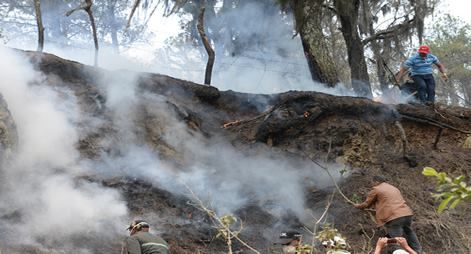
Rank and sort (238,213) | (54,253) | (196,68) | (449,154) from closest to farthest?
(54,253)
(238,213)
(449,154)
(196,68)

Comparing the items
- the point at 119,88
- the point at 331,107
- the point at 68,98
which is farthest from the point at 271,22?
the point at 68,98

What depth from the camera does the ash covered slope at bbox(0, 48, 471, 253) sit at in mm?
8188

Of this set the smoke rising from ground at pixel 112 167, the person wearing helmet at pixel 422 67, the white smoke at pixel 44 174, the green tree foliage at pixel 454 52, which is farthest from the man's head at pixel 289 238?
the green tree foliage at pixel 454 52

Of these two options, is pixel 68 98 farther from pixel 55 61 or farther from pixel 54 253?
pixel 54 253

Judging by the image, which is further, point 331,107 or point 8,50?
point 331,107

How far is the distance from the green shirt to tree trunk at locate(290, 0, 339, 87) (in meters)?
7.90

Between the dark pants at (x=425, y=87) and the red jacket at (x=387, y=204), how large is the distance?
16.9ft

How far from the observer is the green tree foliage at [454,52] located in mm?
28906

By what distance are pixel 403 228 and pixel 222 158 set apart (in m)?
4.00

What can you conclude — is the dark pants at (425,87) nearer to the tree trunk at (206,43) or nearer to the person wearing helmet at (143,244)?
the tree trunk at (206,43)

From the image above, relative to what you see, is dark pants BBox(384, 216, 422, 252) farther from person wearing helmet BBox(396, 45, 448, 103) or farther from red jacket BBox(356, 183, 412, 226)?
person wearing helmet BBox(396, 45, 448, 103)

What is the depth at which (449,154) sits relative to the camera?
38.4 feet

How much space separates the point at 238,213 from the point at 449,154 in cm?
531

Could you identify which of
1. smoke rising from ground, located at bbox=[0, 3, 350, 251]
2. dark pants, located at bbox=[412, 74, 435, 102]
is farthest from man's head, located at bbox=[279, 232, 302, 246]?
dark pants, located at bbox=[412, 74, 435, 102]
